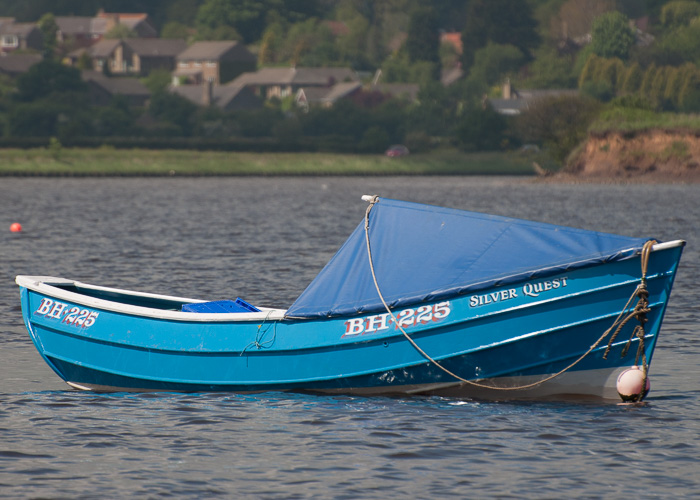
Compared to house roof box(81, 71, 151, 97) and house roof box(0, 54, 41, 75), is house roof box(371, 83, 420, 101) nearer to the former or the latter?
house roof box(81, 71, 151, 97)

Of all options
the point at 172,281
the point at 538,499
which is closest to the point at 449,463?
the point at 538,499

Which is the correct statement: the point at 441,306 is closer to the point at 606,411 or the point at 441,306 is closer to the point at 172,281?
the point at 606,411

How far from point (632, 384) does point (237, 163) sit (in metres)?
121

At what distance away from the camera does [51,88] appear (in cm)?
14900

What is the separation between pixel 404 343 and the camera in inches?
631

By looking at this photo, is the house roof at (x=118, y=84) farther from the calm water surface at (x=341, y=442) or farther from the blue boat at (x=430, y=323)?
the blue boat at (x=430, y=323)

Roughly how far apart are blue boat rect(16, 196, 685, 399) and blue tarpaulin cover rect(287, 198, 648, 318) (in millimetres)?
20

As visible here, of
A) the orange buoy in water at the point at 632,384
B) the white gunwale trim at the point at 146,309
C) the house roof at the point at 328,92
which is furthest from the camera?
the house roof at the point at 328,92

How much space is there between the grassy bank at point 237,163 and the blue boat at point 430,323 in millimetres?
106936

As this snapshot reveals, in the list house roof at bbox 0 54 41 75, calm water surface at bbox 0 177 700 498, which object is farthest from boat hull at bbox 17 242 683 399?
house roof at bbox 0 54 41 75

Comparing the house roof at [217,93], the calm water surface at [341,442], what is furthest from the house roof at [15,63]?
the calm water surface at [341,442]

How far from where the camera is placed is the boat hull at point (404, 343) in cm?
1553

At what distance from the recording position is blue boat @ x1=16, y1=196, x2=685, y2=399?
15.5m

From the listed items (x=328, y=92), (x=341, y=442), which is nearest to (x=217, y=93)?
(x=328, y=92)
